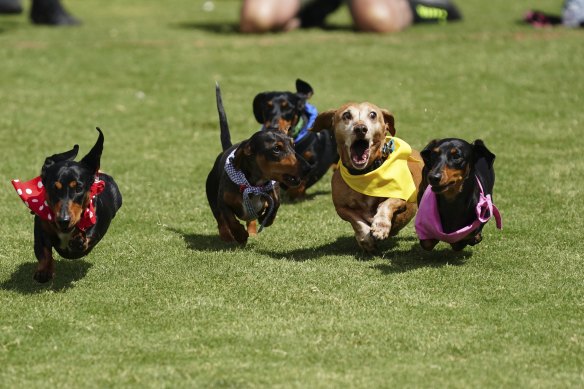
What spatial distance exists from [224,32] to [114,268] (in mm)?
13012

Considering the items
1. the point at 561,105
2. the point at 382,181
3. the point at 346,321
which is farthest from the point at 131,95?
the point at 346,321

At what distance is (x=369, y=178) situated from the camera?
811 centimetres

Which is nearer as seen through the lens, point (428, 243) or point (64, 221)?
point (64, 221)

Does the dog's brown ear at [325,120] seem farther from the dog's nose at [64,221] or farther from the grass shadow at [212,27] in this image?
the grass shadow at [212,27]

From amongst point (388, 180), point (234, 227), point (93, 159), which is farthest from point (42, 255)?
point (388, 180)

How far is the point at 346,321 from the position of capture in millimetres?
6816

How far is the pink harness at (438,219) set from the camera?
7855mm

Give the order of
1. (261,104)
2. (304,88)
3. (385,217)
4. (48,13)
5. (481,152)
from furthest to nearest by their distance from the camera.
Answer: (48,13)
(304,88)
(261,104)
(385,217)
(481,152)

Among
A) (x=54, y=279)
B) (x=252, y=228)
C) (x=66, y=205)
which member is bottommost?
(x=54, y=279)

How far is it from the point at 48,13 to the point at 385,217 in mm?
14915

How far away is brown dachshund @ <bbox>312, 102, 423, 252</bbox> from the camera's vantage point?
8062mm

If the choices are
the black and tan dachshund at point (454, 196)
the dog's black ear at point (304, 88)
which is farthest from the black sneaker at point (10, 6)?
the black and tan dachshund at point (454, 196)

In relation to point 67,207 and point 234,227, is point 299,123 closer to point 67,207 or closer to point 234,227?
point 234,227

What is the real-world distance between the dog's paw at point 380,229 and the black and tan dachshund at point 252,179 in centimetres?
67
